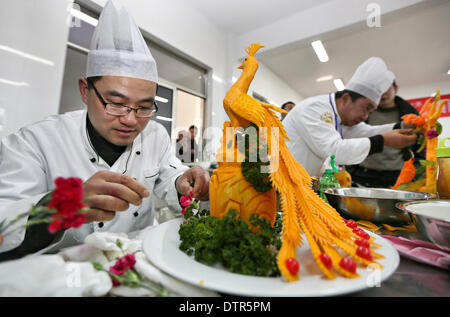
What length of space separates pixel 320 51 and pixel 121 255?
17.4ft

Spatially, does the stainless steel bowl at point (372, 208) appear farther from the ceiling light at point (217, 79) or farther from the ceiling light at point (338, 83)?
the ceiling light at point (338, 83)

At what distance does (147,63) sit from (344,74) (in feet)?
21.0

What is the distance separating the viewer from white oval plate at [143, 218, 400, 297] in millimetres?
340

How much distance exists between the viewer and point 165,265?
409 millimetres

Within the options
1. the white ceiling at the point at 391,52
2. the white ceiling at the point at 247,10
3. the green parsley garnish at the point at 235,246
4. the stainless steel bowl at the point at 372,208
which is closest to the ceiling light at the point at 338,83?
the white ceiling at the point at 391,52

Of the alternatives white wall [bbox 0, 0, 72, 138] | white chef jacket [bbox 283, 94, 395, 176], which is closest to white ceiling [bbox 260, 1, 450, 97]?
white chef jacket [bbox 283, 94, 395, 176]

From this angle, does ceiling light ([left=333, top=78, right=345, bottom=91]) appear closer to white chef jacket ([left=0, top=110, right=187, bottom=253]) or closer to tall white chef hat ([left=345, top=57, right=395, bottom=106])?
tall white chef hat ([left=345, top=57, right=395, bottom=106])

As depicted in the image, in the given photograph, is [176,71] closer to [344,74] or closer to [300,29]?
[300,29]

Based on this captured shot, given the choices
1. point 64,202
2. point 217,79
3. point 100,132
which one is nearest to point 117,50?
point 100,132

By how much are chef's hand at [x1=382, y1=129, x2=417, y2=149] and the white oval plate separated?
1.70 metres

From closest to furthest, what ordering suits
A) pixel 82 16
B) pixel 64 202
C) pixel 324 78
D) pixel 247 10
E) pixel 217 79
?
pixel 64 202, pixel 82 16, pixel 247 10, pixel 217 79, pixel 324 78

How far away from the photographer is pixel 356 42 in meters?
4.32

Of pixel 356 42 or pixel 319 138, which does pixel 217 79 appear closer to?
pixel 319 138

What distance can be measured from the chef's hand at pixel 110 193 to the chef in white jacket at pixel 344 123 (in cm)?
182
